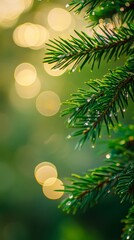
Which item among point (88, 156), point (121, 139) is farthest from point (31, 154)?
point (121, 139)

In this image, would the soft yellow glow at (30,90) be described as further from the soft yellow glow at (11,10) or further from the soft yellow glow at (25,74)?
the soft yellow glow at (11,10)

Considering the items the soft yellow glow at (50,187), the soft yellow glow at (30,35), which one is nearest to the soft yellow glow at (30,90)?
the soft yellow glow at (30,35)

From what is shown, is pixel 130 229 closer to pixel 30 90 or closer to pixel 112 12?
pixel 112 12

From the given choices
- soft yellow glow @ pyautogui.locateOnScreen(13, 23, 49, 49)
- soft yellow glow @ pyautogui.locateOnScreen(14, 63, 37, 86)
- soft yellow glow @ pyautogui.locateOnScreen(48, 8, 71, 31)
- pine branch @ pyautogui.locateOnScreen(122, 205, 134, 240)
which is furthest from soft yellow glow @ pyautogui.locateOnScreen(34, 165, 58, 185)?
pine branch @ pyautogui.locateOnScreen(122, 205, 134, 240)

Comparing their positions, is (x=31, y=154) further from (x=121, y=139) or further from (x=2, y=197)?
(x=121, y=139)

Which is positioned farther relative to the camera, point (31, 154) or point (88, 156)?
point (31, 154)

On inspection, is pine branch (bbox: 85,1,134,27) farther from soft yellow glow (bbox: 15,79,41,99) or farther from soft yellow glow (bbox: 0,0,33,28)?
soft yellow glow (bbox: 0,0,33,28)
